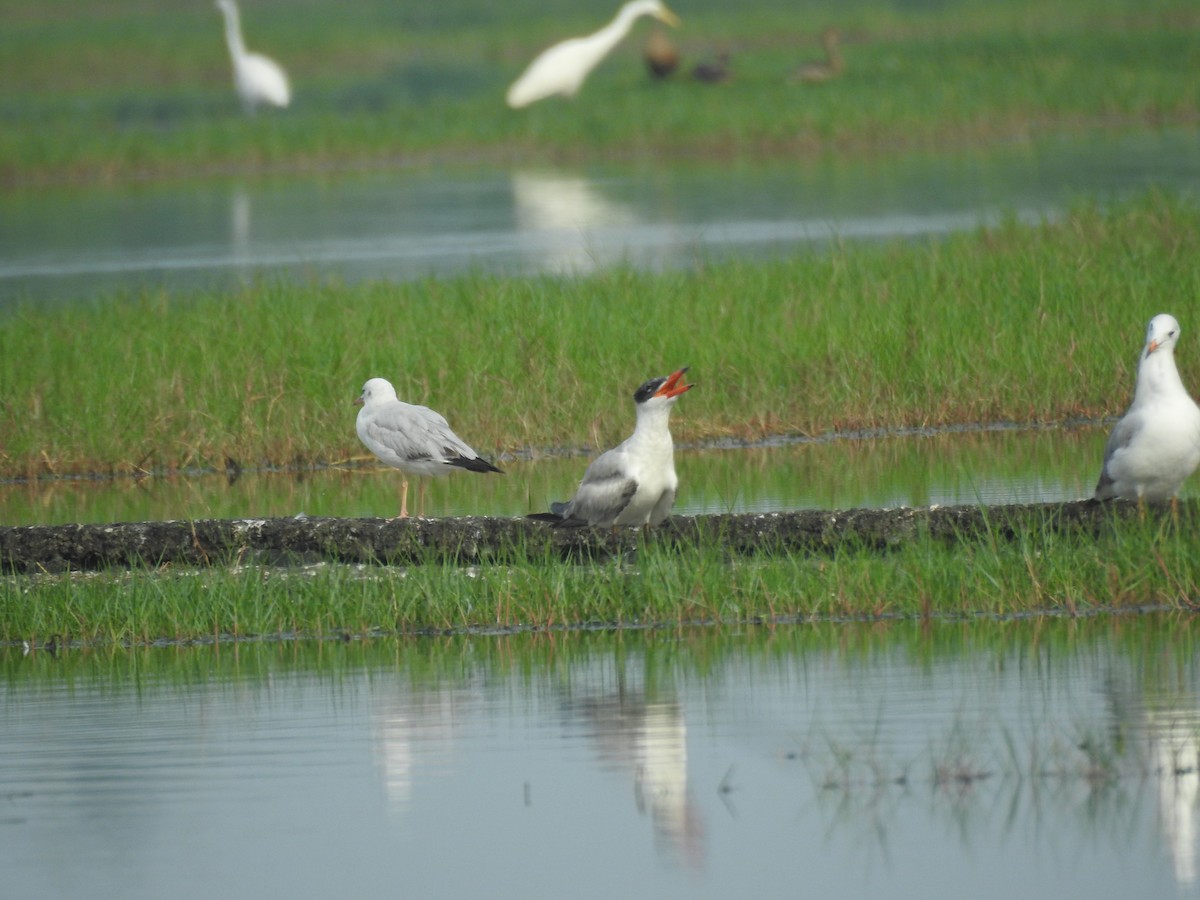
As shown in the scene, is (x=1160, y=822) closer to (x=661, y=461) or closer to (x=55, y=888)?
(x=55, y=888)

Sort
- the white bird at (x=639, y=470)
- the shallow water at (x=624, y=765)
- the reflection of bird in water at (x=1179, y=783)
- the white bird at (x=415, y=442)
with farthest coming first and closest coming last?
the white bird at (x=415, y=442), the white bird at (x=639, y=470), the shallow water at (x=624, y=765), the reflection of bird in water at (x=1179, y=783)

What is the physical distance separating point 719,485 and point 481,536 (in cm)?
308

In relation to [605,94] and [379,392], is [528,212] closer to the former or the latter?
[605,94]

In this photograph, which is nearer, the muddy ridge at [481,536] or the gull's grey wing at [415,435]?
the muddy ridge at [481,536]

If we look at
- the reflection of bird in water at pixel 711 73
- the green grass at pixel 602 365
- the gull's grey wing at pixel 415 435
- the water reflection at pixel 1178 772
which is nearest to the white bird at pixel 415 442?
the gull's grey wing at pixel 415 435

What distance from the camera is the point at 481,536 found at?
32.5 ft

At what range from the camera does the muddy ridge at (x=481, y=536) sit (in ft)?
31.0

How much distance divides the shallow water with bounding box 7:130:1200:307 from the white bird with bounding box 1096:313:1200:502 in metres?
8.32

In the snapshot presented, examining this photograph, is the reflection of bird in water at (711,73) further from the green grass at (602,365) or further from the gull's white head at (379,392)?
the gull's white head at (379,392)

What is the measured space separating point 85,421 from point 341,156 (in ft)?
89.6

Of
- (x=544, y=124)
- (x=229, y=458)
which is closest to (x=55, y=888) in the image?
(x=229, y=458)

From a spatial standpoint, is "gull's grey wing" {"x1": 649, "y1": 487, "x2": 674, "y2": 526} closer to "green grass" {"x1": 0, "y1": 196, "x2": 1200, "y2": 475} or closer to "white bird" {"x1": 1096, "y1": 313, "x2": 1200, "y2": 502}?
"white bird" {"x1": 1096, "y1": 313, "x2": 1200, "y2": 502}

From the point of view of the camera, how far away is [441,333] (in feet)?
50.7

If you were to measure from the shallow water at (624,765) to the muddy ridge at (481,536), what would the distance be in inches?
29.6
